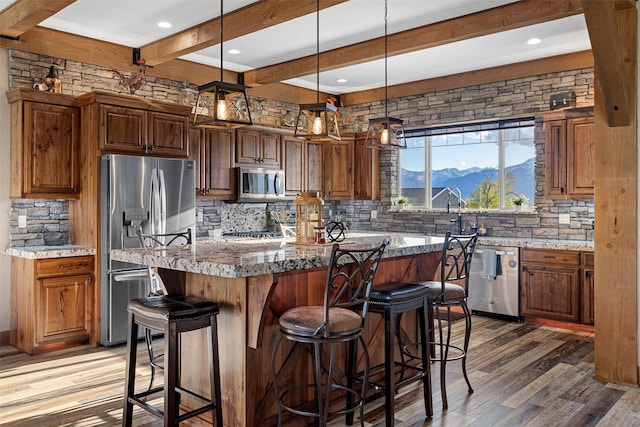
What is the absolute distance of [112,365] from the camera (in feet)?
13.8

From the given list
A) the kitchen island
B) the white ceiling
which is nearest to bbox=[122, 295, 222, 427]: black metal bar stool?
the kitchen island

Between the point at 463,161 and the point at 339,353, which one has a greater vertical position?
the point at 463,161

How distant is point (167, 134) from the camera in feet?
17.1

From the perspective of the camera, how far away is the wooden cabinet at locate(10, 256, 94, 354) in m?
4.47

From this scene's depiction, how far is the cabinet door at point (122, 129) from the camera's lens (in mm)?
4754

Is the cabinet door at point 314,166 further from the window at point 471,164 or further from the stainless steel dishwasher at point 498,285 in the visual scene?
the stainless steel dishwasher at point 498,285

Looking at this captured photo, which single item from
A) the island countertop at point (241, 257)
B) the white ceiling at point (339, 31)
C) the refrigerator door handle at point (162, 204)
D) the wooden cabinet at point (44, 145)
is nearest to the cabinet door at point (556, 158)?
the white ceiling at point (339, 31)

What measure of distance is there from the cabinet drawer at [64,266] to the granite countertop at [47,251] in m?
0.05

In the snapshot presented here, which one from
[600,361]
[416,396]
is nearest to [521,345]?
[600,361]

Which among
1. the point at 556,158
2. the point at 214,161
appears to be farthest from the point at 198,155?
the point at 556,158

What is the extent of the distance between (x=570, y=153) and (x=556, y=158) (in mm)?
149

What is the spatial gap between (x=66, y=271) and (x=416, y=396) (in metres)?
3.17

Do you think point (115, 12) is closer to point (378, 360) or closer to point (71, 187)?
point (71, 187)

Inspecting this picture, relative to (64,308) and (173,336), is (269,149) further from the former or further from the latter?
(173,336)
